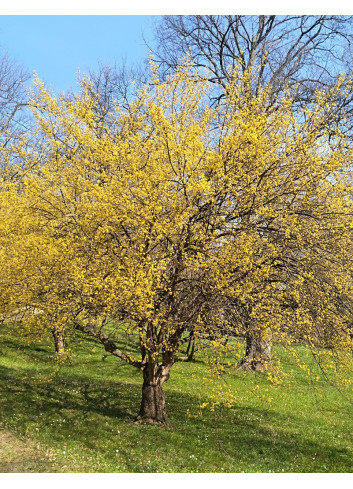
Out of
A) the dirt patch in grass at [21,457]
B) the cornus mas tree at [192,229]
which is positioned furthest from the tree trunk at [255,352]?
the dirt patch in grass at [21,457]

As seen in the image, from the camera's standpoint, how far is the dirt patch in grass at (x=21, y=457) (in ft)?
19.7

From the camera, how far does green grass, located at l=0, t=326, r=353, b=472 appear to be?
6461mm

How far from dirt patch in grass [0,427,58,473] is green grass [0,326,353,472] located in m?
0.01

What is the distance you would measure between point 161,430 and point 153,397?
579 mm

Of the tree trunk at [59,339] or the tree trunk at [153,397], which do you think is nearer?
the tree trunk at [59,339]

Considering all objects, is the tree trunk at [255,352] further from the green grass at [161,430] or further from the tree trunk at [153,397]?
the tree trunk at [153,397]

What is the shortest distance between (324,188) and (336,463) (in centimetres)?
421

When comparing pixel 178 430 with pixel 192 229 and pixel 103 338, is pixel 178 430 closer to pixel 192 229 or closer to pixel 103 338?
pixel 103 338

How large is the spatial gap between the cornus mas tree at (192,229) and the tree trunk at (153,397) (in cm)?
117

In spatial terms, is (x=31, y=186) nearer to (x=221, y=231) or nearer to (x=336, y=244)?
(x=221, y=231)

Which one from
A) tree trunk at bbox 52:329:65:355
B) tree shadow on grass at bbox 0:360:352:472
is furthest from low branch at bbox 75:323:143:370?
tree shadow on grass at bbox 0:360:352:472

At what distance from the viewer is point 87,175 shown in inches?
278

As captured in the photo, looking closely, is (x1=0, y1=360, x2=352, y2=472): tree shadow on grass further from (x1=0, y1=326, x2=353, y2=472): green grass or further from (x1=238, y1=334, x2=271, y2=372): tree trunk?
(x1=238, y1=334, x2=271, y2=372): tree trunk

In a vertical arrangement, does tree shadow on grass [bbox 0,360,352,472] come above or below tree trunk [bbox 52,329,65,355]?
below
